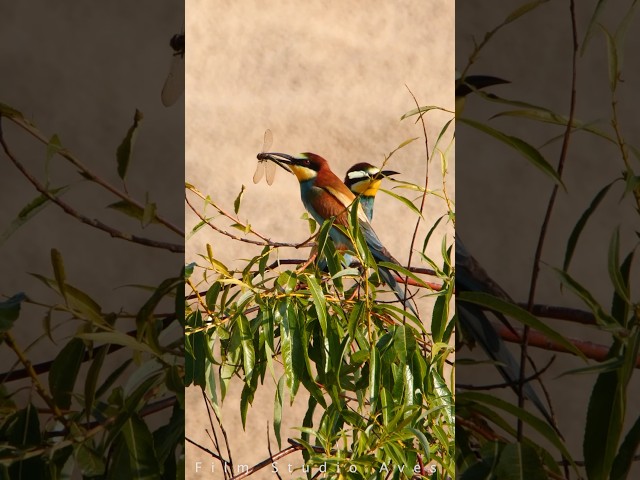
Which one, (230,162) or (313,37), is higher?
(313,37)

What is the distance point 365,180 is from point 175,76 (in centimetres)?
35

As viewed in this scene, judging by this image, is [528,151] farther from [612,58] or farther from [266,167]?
[266,167]

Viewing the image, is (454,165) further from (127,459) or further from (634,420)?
(127,459)

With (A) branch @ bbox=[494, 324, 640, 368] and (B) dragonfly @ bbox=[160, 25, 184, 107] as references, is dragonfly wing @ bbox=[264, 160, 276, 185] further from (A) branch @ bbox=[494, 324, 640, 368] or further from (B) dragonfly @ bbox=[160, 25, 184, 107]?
(A) branch @ bbox=[494, 324, 640, 368]

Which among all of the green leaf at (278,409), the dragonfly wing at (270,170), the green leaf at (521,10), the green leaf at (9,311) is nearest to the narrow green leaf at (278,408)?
the green leaf at (278,409)

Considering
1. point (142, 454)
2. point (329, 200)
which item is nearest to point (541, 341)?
point (329, 200)

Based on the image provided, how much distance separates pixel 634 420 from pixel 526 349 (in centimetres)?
18

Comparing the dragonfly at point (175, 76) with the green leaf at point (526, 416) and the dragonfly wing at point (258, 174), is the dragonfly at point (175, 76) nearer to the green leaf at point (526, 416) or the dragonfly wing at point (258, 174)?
the dragonfly wing at point (258, 174)

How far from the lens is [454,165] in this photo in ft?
4.38

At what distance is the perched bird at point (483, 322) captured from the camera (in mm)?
1220

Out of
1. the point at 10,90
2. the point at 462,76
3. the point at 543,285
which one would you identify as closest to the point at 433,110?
the point at 462,76

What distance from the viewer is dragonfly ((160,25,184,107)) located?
4.39 ft

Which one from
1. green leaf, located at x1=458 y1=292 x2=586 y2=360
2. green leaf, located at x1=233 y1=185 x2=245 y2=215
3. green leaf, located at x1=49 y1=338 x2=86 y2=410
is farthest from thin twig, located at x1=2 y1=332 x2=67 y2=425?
green leaf, located at x1=458 y1=292 x2=586 y2=360

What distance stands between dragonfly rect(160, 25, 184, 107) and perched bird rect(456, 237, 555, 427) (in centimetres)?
50
